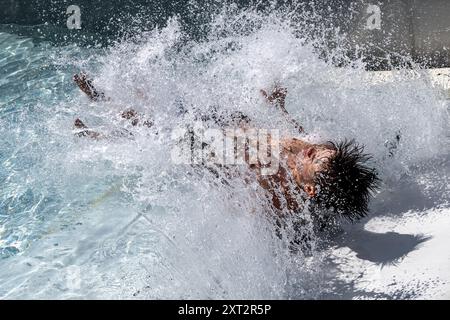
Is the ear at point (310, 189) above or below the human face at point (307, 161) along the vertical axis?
below

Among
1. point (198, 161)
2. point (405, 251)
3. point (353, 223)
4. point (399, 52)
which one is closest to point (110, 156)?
point (198, 161)

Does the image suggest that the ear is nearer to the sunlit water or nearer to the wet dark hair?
the wet dark hair

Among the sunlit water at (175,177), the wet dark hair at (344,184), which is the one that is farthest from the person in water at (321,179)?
the sunlit water at (175,177)

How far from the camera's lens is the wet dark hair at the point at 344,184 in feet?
10.2

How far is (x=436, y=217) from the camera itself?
353 centimetres

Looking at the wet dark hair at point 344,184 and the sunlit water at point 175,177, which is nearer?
the wet dark hair at point 344,184

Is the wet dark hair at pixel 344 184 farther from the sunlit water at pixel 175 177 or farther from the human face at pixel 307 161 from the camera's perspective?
the sunlit water at pixel 175 177

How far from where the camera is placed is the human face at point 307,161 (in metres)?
3.14

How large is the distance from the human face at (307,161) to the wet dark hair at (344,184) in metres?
0.04

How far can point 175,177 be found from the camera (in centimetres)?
385

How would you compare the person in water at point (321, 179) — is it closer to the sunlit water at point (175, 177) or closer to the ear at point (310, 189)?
the ear at point (310, 189)

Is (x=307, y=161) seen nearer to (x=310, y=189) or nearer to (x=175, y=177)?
(x=310, y=189)

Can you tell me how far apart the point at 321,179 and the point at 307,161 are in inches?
7.4

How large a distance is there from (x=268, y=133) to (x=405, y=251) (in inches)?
47.4
